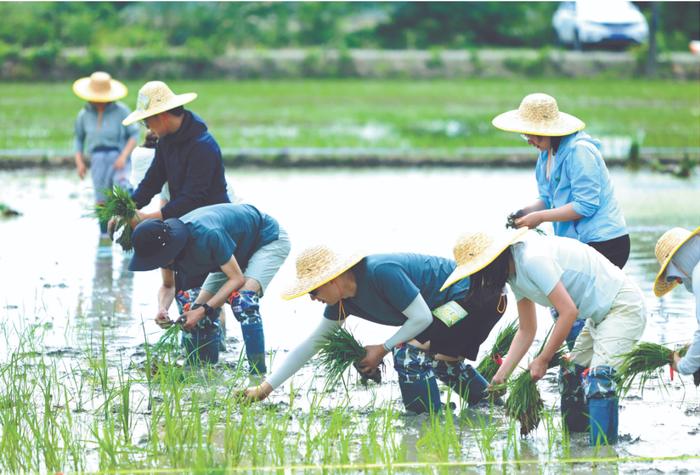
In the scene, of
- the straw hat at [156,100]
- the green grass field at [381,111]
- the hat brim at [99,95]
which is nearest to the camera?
the straw hat at [156,100]

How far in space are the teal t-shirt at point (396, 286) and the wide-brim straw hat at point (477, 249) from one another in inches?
10.0

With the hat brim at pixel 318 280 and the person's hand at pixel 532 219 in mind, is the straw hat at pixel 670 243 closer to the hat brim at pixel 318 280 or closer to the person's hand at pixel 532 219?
the person's hand at pixel 532 219

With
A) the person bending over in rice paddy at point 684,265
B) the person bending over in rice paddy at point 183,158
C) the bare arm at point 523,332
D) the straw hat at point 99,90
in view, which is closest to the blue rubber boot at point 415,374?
the bare arm at point 523,332

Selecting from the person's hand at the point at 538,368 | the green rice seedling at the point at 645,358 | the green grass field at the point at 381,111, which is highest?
the green rice seedling at the point at 645,358

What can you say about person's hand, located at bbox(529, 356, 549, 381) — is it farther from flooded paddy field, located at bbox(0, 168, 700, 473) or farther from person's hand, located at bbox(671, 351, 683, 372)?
person's hand, located at bbox(671, 351, 683, 372)

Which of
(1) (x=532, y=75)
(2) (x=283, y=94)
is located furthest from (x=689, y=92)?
(2) (x=283, y=94)

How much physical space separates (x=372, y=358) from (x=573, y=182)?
136 centimetres

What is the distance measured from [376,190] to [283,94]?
33.5 ft

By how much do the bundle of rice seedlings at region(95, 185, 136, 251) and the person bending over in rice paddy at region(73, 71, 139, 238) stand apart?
3.77 m

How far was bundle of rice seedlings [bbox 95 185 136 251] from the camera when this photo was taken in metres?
7.05

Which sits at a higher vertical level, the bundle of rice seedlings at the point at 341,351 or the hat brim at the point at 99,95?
the hat brim at the point at 99,95

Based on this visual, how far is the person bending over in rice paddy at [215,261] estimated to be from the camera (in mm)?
6301

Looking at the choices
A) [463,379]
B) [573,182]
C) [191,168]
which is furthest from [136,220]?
[573,182]

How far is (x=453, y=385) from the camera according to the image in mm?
6082
